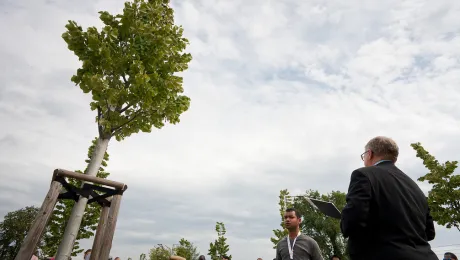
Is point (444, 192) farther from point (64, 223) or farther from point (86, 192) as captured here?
point (64, 223)

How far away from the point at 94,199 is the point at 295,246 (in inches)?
178

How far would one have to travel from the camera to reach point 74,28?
26.4 ft

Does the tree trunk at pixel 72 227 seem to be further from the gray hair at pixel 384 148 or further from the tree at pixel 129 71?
the gray hair at pixel 384 148

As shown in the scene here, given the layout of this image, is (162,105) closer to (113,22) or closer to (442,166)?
(113,22)

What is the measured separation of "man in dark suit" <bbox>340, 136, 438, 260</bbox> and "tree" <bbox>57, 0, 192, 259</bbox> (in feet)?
21.9

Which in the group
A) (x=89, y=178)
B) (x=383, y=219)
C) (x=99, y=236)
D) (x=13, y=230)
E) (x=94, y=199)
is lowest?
(x=383, y=219)

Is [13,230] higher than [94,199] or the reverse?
higher

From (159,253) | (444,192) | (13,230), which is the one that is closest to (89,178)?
A: (444,192)

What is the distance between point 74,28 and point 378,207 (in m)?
8.60

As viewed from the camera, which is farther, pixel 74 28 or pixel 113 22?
pixel 113 22

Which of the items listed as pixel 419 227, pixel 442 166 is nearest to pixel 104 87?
pixel 419 227

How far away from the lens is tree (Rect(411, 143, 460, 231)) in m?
18.6

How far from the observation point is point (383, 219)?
239 centimetres

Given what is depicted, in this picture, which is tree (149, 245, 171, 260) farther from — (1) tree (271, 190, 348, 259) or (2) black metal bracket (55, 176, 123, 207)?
(2) black metal bracket (55, 176, 123, 207)
